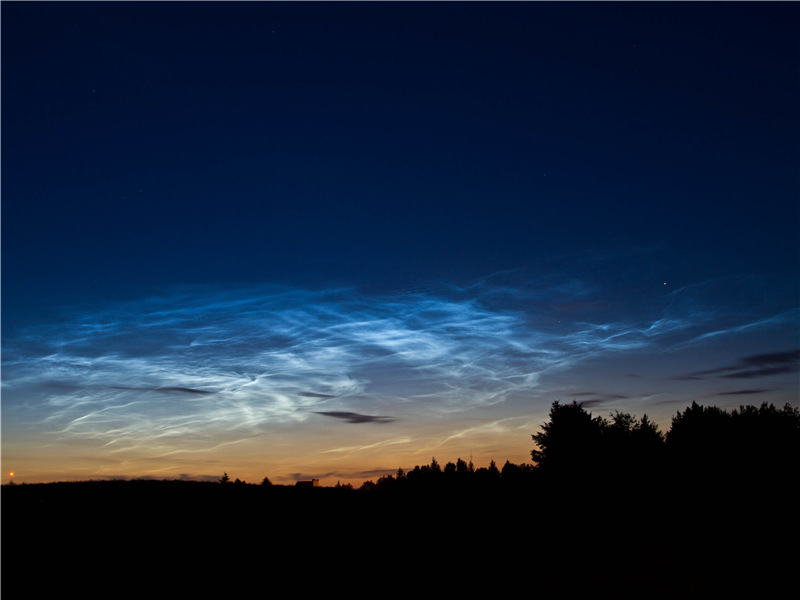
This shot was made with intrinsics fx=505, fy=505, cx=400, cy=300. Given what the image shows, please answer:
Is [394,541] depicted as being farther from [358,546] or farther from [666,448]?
[666,448]

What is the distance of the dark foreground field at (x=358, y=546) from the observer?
13695 mm

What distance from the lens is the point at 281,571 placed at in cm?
1480

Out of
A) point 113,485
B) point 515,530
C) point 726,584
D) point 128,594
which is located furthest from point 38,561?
point 726,584

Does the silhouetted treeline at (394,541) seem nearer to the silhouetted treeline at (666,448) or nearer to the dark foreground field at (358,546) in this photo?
the dark foreground field at (358,546)

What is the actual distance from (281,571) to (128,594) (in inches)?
162

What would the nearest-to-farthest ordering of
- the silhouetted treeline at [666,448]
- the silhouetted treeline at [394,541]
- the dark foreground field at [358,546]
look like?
1. the dark foreground field at [358,546]
2. the silhouetted treeline at [394,541]
3. the silhouetted treeline at [666,448]

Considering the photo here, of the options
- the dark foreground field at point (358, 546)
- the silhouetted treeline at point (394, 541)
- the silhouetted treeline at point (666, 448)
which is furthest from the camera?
the silhouetted treeline at point (666, 448)

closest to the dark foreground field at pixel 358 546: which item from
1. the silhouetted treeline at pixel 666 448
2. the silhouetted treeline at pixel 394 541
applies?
the silhouetted treeline at pixel 394 541

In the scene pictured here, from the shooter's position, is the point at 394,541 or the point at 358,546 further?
the point at 394,541

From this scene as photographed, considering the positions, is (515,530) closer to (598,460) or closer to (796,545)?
(796,545)

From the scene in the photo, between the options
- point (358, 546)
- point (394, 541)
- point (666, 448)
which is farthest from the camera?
point (666, 448)

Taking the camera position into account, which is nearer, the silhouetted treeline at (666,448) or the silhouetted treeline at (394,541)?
the silhouetted treeline at (394,541)

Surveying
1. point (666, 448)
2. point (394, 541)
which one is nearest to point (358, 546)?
point (394, 541)

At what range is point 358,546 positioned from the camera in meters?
18.0
